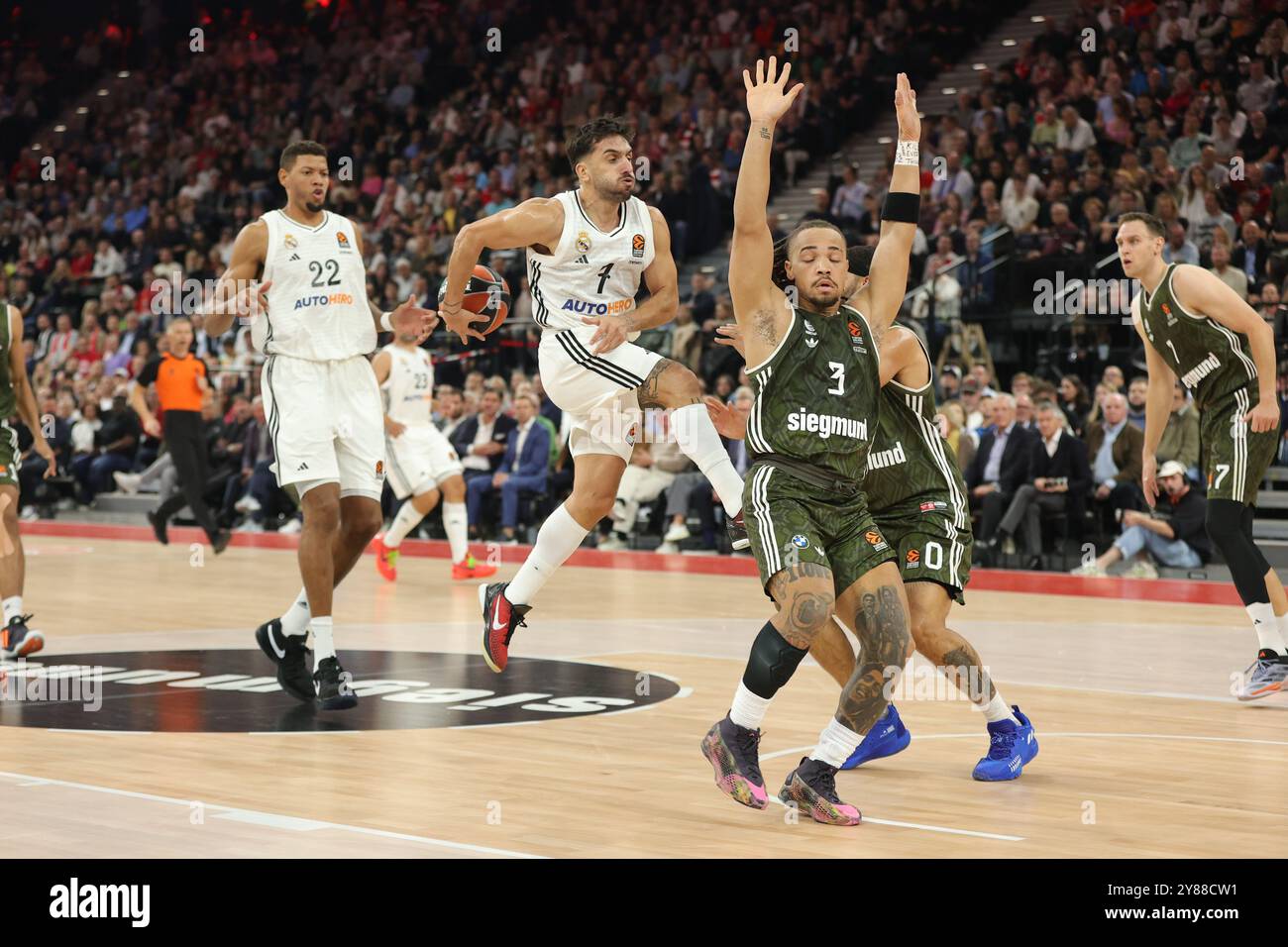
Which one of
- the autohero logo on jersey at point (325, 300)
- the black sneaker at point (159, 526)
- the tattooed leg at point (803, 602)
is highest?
the autohero logo on jersey at point (325, 300)

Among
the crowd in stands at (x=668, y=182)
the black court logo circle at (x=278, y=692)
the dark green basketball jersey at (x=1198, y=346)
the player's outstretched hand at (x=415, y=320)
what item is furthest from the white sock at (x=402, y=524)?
the dark green basketball jersey at (x=1198, y=346)

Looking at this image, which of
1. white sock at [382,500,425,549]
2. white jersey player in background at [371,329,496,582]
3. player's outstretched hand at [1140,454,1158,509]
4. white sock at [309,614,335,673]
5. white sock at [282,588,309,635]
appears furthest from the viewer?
white sock at [382,500,425,549]

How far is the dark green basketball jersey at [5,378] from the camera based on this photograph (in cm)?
824

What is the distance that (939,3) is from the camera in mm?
20688

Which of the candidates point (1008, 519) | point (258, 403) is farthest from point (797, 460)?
point (258, 403)

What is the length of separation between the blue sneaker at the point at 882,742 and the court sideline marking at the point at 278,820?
175 centimetres

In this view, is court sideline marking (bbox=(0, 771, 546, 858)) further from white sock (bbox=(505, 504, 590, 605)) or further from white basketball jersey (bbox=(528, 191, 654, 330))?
white basketball jersey (bbox=(528, 191, 654, 330))

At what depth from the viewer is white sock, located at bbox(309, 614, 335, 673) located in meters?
6.73

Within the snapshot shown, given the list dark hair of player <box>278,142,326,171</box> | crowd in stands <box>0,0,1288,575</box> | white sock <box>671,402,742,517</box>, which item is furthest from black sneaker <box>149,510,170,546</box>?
white sock <box>671,402,742,517</box>

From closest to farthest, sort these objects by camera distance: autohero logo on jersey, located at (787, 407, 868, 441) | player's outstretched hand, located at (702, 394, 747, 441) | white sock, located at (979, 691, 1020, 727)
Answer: autohero logo on jersey, located at (787, 407, 868, 441), white sock, located at (979, 691, 1020, 727), player's outstretched hand, located at (702, 394, 747, 441)

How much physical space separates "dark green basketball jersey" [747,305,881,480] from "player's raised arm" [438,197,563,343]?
1.75 metres

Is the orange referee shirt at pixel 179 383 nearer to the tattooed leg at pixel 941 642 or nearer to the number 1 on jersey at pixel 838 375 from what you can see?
the tattooed leg at pixel 941 642

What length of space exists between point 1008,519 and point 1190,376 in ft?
19.6
